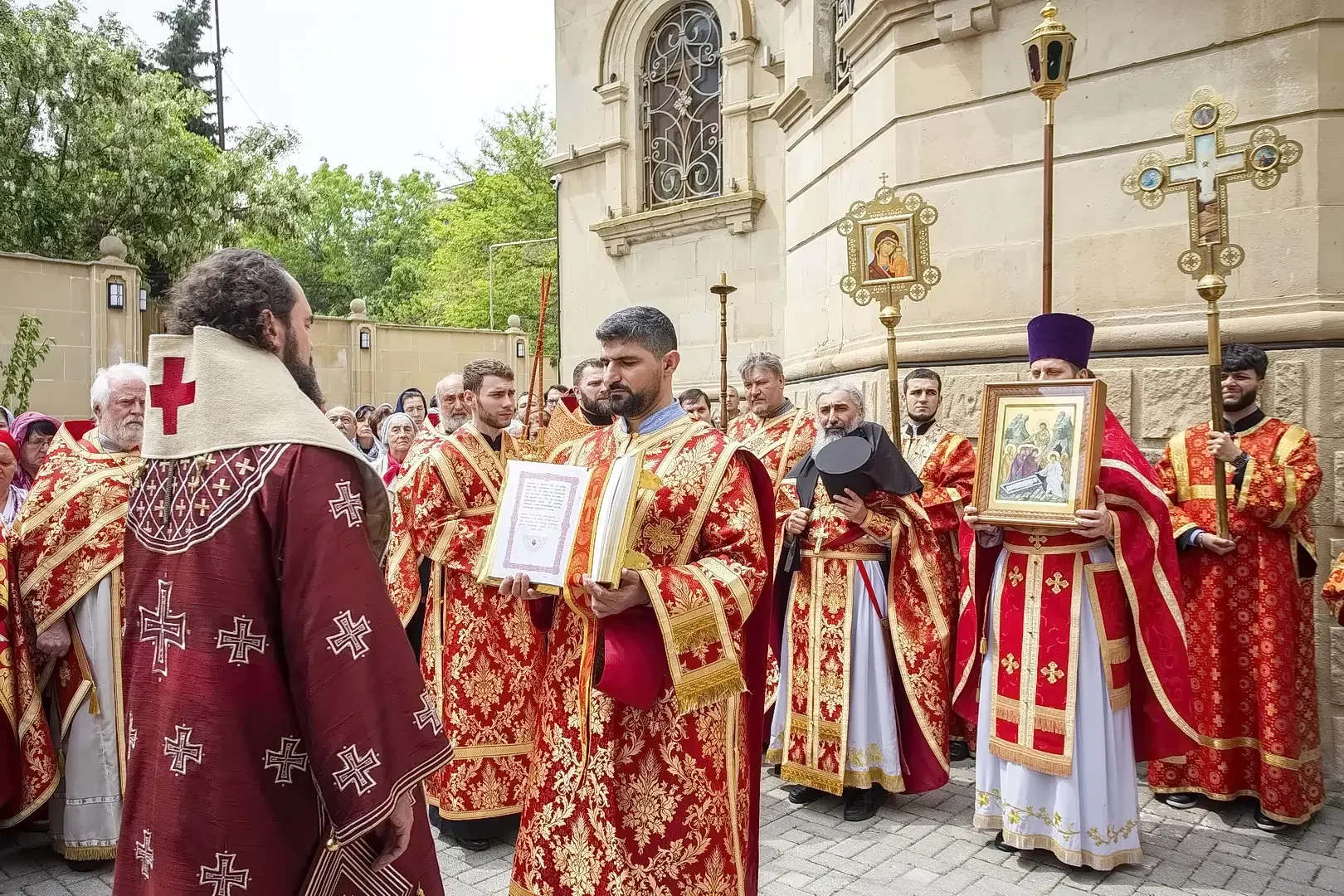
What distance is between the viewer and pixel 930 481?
6020 millimetres

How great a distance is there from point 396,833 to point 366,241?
49259 millimetres

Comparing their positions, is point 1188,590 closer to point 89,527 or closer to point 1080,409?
point 1080,409

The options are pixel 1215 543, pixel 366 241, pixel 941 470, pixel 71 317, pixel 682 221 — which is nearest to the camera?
pixel 1215 543

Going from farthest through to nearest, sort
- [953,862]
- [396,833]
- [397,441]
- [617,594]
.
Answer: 1. [397,441]
2. [953,862]
3. [617,594]
4. [396,833]

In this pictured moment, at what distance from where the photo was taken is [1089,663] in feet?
15.0

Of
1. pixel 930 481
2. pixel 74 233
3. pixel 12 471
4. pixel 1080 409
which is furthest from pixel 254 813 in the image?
pixel 74 233

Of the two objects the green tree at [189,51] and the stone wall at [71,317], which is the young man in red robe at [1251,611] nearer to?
the stone wall at [71,317]

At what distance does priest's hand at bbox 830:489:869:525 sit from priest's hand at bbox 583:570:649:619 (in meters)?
2.44

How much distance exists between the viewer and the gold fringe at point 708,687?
3.05m

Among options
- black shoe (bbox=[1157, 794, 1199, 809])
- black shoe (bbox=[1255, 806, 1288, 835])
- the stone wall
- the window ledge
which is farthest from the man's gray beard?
the stone wall

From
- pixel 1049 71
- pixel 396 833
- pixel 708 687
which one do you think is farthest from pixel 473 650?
pixel 1049 71

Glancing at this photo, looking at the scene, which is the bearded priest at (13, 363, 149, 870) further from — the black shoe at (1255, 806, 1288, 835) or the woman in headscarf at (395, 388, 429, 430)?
the black shoe at (1255, 806, 1288, 835)

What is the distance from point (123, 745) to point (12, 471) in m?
1.57

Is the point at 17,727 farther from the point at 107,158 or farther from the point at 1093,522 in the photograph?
the point at 107,158
